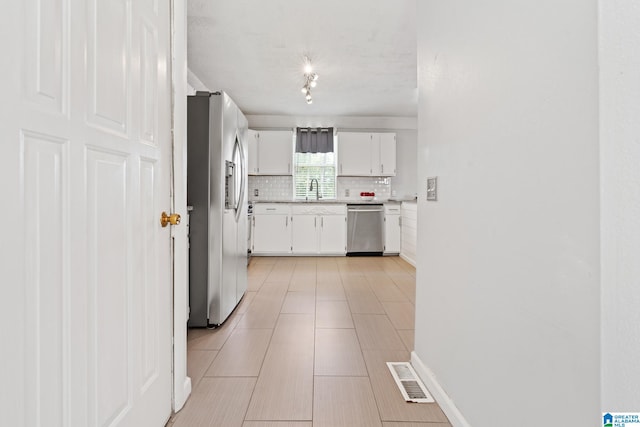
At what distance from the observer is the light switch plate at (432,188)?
5.54 feet

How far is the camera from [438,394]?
1.59m

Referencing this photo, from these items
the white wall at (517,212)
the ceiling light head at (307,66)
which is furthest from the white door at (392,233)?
the white wall at (517,212)

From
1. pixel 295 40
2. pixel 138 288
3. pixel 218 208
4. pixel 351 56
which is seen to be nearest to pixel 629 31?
pixel 138 288

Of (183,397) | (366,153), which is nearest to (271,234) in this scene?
(366,153)

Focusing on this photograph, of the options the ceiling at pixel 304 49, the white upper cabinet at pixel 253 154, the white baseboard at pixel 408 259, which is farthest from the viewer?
the white upper cabinet at pixel 253 154

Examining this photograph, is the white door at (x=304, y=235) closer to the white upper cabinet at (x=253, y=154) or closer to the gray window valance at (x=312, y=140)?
the white upper cabinet at (x=253, y=154)

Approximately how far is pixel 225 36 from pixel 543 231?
10.9 ft

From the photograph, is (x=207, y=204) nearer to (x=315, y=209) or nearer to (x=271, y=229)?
(x=271, y=229)

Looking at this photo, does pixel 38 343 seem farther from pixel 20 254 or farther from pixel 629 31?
pixel 629 31

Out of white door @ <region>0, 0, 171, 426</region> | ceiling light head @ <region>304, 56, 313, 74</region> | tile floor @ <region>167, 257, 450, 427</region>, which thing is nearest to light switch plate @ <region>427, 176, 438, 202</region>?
tile floor @ <region>167, 257, 450, 427</region>

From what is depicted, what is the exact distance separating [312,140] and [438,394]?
5.18 m

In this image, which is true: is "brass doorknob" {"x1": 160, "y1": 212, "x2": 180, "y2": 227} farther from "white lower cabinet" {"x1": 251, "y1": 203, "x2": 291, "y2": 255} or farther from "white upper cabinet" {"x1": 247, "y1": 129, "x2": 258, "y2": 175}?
"white upper cabinet" {"x1": 247, "y1": 129, "x2": 258, "y2": 175}

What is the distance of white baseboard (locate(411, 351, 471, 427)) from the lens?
1.39 metres

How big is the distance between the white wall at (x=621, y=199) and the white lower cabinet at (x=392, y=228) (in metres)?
5.31
